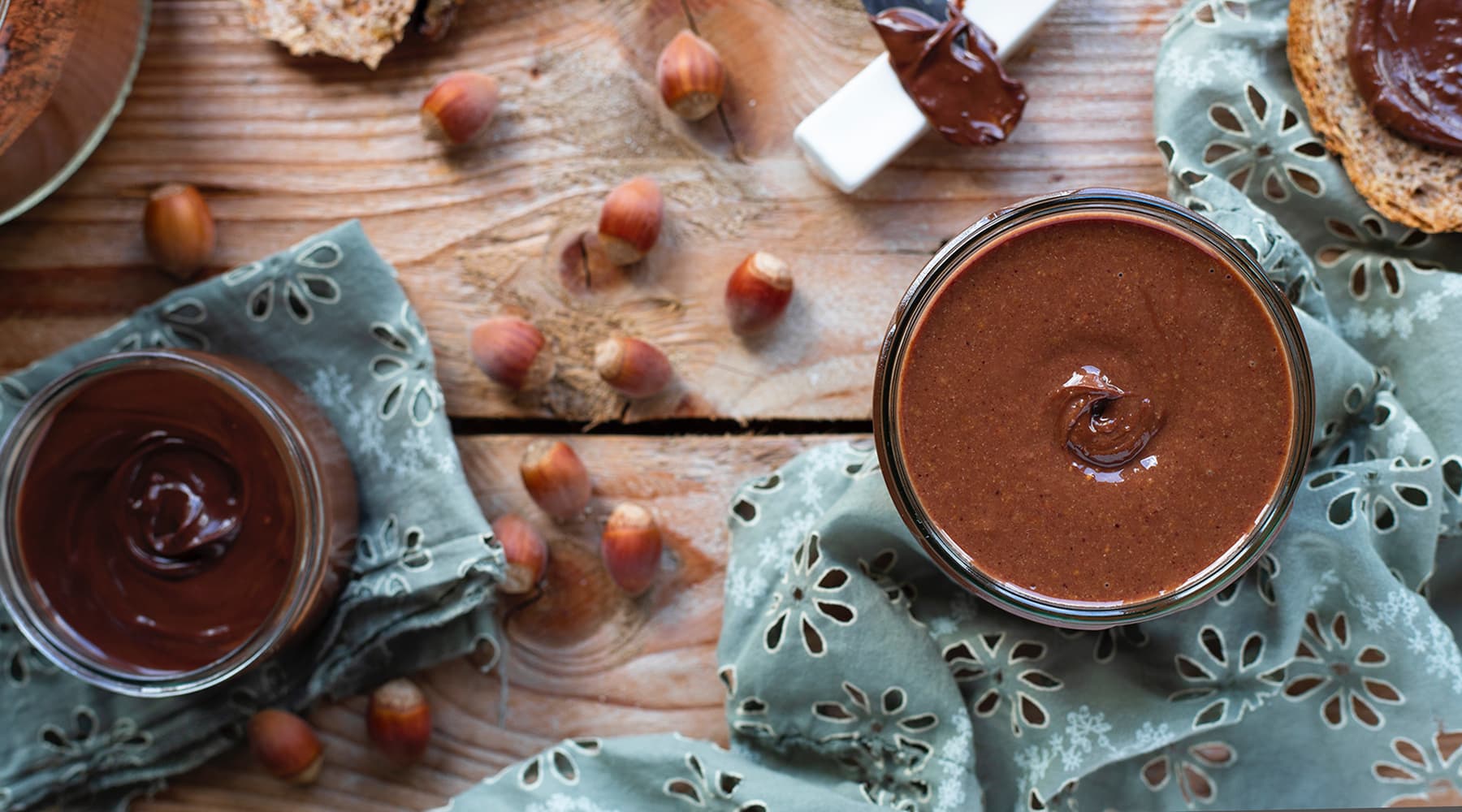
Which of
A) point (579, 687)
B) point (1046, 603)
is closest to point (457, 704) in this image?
point (579, 687)

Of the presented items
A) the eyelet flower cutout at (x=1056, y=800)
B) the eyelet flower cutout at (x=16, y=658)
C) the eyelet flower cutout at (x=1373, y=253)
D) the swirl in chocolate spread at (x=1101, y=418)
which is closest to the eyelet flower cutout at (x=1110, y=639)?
the eyelet flower cutout at (x=1056, y=800)

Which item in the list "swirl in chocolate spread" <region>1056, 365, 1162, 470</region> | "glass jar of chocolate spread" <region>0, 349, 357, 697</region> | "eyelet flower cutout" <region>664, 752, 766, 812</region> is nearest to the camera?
"swirl in chocolate spread" <region>1056, 365, 1162, 470</region>

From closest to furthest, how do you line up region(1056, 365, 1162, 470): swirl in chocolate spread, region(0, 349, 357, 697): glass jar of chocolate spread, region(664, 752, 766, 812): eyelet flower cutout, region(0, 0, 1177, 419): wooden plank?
region(1056, 365, 1162, 470): swirl in chocolate spread
region(0, 349, 357, 697): glass jar of chocolate spread
region(664, 752, 766, 812): eyelet flower cutout
region(0, 0, 1177, 419): wooden plank

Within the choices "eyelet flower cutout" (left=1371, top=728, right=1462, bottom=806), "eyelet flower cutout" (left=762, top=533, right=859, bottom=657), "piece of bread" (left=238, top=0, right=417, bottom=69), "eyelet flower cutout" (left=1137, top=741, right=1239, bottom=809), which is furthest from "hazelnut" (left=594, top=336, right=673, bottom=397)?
"eyelet flower cutout" (left=1371, top=728, right=1462, bottom=806)

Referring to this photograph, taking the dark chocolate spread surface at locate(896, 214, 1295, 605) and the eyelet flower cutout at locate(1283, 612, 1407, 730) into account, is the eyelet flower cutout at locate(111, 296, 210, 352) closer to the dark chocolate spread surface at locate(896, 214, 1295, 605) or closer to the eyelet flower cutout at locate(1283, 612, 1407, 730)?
the dark chocolate spread surface at locate(896, 214, 1295, 605)

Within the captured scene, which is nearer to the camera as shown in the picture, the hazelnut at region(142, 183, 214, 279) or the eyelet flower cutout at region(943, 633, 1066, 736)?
the eyelet flower cutout at region(943, 633, 1066, 736)

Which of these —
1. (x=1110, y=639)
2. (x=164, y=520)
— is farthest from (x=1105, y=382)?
(x=164, y=520)

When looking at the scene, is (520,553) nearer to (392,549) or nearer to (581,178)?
(392,549)
